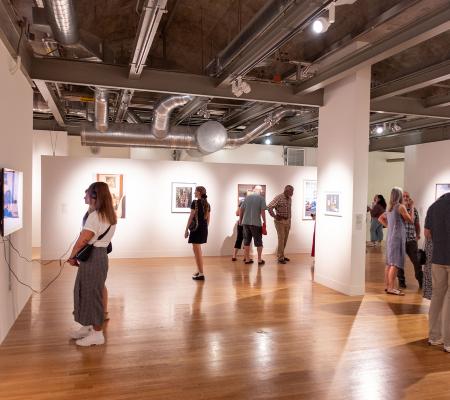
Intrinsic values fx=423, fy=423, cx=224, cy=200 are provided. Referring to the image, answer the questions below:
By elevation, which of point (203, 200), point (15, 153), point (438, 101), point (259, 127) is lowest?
point (203, 200)

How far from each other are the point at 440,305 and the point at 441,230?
84cm

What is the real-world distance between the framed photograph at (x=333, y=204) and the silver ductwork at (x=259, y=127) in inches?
114

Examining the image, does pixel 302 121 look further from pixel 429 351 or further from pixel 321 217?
pixel 429 351

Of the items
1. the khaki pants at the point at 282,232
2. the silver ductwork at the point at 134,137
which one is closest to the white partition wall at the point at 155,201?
the silver ductwork at the point at 134,137

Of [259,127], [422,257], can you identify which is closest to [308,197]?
[259,127]

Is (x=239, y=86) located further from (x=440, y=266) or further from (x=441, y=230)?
(x=440, y=266)

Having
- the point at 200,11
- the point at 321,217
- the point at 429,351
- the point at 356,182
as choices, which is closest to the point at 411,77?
the point at 356,182

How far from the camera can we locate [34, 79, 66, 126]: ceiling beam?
6883mm

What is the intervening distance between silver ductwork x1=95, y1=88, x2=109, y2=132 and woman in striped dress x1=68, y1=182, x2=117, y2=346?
159 inches

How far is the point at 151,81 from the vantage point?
6.97 metres

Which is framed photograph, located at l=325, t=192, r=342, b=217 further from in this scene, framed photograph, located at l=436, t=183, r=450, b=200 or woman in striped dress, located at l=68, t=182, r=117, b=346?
framed photograph, located at l=436, t=183, r=450, b=200

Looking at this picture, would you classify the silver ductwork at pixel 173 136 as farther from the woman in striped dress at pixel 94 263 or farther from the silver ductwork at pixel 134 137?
the woman in striped dress at pixel 94 263

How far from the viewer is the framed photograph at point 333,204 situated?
7.13m

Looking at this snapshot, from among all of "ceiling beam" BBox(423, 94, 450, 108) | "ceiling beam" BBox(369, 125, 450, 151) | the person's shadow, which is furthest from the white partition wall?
"ceiling beam" BBox(423, 94, 450, 108)
